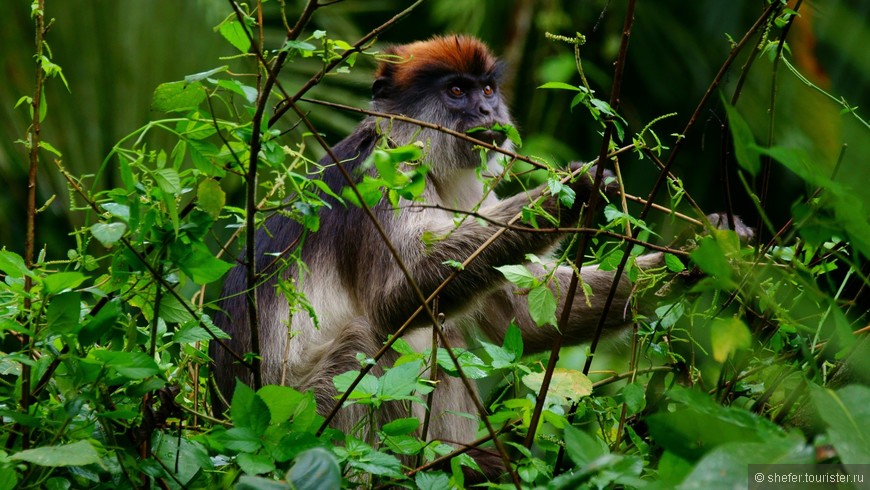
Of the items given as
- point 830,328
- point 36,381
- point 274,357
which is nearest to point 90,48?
point 274,357

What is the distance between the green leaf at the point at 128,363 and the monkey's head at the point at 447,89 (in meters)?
3.05

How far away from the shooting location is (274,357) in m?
4.26

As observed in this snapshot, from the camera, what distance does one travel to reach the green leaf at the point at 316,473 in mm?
1691

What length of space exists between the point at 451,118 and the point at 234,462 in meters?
3.21

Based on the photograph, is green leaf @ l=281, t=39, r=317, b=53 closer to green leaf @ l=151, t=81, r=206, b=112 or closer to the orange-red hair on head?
green leaf @ l=151, t=81, r=206, b=112

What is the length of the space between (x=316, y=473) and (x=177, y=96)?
1.07 meters

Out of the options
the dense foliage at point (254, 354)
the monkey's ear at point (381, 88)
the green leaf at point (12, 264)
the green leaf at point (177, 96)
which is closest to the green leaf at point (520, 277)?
the dense foliage at point (254, 354)

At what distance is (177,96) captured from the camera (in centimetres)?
228

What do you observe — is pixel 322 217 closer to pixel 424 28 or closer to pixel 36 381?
pixel 36 381

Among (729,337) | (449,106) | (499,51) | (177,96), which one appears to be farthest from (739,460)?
(499,51)

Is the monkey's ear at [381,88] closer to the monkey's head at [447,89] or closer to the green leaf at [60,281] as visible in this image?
the monkey's head at [447,89]

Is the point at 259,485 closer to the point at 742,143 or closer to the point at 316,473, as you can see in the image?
the point at 316,473

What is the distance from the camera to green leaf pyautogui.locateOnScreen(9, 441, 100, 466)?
189cm

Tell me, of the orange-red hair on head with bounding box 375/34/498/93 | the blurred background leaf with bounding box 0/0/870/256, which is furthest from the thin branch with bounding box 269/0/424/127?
the orange-red hair on head with bounding box 375/34/498/93
